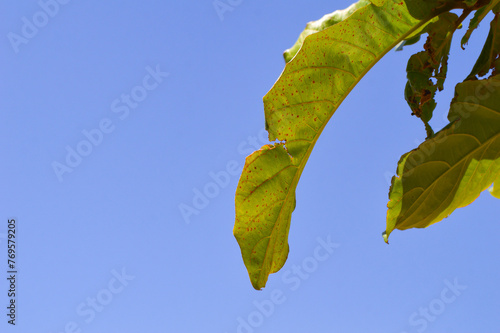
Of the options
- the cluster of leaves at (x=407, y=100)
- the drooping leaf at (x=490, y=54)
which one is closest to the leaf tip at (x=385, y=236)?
the cluster of leaves at (x=407, y=100)

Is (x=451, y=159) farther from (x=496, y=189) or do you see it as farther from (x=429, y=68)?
(x=496, y=189)

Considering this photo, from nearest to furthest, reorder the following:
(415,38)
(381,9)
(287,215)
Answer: (381,9)
(415,38)
(287,215)

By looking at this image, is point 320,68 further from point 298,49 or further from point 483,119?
point 483,119

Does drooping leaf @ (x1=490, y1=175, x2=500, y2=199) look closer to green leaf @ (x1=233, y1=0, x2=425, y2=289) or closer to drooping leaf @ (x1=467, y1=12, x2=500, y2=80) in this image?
drooping leaf @ (x1=467, y1=12, x2=500, y2=80)

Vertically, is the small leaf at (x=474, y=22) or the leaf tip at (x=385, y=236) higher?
the small leaf at (x=474, y=22)

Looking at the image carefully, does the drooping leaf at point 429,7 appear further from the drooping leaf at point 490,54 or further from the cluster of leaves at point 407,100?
the drooping leaf at point 490,54

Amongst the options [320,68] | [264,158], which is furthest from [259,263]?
[320,68]

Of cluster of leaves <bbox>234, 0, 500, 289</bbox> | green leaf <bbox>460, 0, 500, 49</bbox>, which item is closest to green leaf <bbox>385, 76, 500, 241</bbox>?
cluster of leaves <bbox>234, 0, 500, 289</bbox>

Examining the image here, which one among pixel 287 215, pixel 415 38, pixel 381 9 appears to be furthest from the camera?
pixel 287 215
